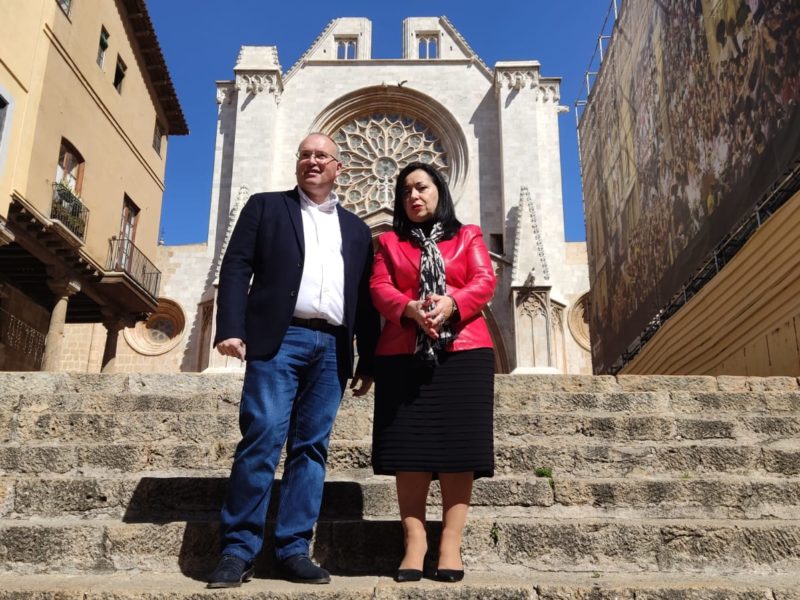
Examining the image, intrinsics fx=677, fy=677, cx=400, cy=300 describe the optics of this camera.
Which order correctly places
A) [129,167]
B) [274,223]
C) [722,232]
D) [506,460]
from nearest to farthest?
1. [274,223]
2. [506,460]
3. [722,232]
4. [129,167]

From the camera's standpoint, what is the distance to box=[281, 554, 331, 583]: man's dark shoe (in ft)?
8.40

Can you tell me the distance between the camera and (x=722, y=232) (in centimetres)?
857

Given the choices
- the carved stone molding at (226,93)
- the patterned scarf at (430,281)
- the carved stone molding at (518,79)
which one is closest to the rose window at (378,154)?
the carved stone molding at (518,79)

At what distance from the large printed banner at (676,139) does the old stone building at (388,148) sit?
3.63 meters

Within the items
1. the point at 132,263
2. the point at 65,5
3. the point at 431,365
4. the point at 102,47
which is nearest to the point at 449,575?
the point at 431,365

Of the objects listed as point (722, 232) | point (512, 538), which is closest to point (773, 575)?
point (512, 538)

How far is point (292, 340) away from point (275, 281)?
0.26 m

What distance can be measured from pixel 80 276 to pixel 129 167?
3.59 meters

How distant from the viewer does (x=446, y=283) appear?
116 inches

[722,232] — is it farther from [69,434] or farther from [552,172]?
[552,172]

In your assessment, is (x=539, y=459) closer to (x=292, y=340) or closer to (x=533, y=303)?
(x=292, y=340)

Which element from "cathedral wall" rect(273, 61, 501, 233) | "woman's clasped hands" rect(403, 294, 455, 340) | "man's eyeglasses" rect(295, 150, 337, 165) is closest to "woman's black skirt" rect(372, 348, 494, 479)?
"woman's clasped hands" rect(403, 294, 455, 340)

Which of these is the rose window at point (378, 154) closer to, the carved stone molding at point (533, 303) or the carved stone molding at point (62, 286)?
the carved stone molding at point (533, 303)

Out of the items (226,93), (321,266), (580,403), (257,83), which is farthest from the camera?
(226,93)
